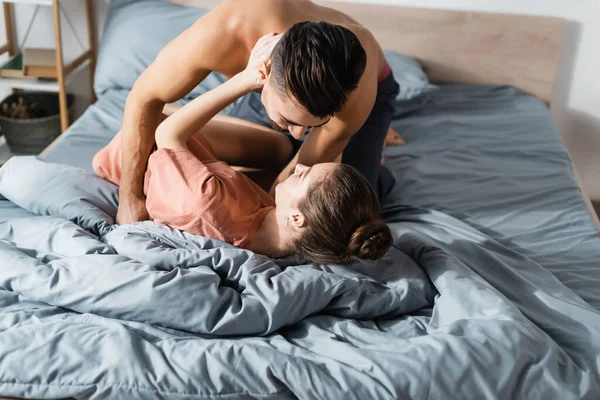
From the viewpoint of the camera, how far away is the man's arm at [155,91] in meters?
1.50

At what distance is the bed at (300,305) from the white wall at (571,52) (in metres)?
1.01

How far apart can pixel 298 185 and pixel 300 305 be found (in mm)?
293

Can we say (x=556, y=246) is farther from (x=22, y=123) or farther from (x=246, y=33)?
(x=22, y=123)

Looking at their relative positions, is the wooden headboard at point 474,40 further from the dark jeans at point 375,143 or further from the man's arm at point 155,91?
the man's arm at point 155,91

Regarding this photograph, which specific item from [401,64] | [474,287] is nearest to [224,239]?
[474,287]

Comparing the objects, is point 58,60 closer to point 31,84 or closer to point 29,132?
point 31,84

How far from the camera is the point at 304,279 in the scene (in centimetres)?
125

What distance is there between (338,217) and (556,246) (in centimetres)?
73

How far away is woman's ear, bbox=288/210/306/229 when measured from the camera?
1352 mm

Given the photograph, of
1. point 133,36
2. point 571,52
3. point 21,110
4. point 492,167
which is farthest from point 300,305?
point 571,52

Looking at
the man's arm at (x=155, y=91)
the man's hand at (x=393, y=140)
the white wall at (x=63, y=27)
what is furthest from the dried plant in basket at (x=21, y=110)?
the man's hand at (x=393, y=140)

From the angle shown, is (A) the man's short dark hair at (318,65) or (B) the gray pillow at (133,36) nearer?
(A) the man's short dark hair at (318,65)

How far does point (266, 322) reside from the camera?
3.92 feet

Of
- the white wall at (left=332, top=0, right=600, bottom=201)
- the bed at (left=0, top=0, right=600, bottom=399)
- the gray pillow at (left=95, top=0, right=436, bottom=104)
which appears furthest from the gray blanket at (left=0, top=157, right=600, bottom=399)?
the white wall at (left=332, top=0, right=600, bottom=201)
